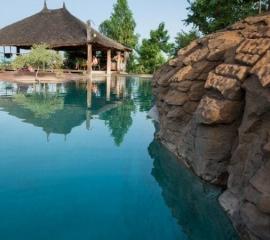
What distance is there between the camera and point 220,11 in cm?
1883

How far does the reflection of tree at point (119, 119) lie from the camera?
432 inches

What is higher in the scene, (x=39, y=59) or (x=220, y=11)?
(x=220, y=11)

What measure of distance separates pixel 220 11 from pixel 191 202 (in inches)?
592

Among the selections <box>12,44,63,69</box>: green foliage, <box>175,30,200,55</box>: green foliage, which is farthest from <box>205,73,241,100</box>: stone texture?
<box>12,44,63,69</box>: green foliage

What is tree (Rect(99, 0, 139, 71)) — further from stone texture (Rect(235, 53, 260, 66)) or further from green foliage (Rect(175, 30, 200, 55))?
stone texture (Rect(235, 53, 260, 66))

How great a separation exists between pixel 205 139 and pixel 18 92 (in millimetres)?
14658

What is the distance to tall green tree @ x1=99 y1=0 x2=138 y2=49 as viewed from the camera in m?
48.3

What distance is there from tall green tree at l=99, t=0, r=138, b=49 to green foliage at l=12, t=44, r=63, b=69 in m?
21.1

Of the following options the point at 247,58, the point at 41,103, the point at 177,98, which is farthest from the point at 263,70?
the point at 41,103

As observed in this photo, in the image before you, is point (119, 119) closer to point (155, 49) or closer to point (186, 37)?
point (186, 37)

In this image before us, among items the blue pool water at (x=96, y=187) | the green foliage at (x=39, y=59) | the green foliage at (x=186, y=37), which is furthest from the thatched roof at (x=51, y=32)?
the blue pool water at (x=96, y=187)

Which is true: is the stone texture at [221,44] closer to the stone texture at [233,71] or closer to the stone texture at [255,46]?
the stone texture at [255,46]

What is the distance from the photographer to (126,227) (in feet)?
17.0

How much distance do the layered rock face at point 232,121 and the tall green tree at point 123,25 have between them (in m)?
39.9
